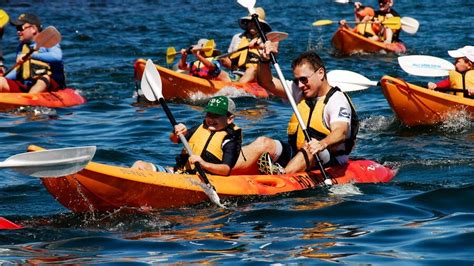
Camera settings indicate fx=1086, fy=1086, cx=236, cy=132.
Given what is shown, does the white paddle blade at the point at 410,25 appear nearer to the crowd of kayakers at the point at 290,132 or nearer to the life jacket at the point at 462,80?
the life jacket at the point at 462,80

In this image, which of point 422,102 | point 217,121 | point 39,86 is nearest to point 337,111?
point 217,121

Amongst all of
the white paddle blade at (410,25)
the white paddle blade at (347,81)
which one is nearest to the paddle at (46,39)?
the white paddle blade at (347,81)

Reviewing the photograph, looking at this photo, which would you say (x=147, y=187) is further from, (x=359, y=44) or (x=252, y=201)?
(x=359, y=44)

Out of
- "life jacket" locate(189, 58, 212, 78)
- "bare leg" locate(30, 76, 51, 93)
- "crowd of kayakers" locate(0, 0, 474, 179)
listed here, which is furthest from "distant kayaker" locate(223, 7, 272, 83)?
"crowd of kayakers" locate(0, 0, 474, 179)

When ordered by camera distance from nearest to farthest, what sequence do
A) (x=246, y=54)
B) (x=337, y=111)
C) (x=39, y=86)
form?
(x=337, y=111), (x=39, y=86), (x=246, y=54)

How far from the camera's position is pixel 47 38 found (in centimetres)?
1224

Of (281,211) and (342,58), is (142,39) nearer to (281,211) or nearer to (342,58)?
(342,58)

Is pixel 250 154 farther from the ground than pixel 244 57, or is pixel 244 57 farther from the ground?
pixel 250 154

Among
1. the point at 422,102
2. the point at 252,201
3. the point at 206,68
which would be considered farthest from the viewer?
the point at 206,68

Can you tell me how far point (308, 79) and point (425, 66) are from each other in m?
3.72

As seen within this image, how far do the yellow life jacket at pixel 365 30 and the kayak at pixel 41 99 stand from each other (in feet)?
20.5

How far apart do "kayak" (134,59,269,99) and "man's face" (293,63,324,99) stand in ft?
16.9

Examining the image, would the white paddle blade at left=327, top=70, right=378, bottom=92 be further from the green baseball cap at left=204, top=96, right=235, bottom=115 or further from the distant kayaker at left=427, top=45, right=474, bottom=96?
the green baseball cap at left=204, top=96, right=235, bottom=115

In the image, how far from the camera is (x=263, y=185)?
7840 mm
